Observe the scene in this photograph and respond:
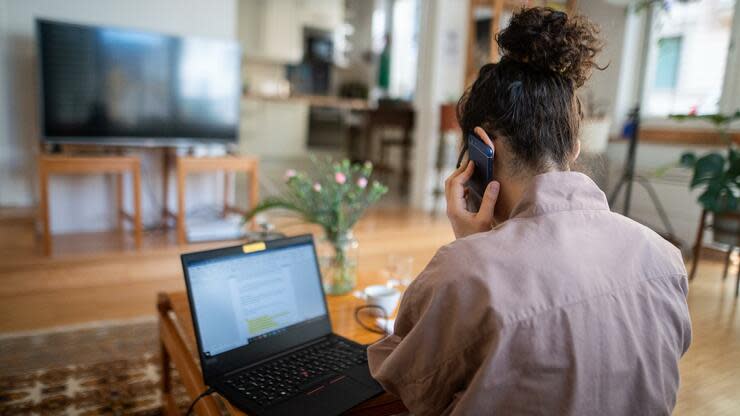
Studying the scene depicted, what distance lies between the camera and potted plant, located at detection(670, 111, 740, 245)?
68.5 inches

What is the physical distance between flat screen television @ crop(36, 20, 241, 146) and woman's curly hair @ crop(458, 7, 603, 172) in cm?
285

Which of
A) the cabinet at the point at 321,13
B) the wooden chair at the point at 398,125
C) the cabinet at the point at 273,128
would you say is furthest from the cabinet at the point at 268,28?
the wooden chair at the point at 398,125

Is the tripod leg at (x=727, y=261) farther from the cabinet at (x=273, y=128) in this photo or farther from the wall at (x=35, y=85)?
the cabinet at (x=273, y=128)

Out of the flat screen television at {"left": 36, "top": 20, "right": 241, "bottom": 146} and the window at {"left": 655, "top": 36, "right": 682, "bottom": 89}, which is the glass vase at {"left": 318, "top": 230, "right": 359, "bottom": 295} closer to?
the window at {"left": 655, "top": 36, "right": 682, "bottom": 89}

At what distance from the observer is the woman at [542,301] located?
1.84 ft

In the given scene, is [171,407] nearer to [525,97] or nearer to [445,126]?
[525,97]

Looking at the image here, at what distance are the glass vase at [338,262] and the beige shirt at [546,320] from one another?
808mm


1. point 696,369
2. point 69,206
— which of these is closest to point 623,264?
point 696,369

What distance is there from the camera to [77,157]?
2.79 metres

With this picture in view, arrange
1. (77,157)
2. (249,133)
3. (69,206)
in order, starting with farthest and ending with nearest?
(249,133), (69,206), (77,157)

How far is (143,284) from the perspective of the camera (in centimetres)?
255

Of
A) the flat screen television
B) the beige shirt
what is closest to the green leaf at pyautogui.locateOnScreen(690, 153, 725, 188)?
the beige shirt

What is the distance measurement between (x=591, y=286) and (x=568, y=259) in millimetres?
40

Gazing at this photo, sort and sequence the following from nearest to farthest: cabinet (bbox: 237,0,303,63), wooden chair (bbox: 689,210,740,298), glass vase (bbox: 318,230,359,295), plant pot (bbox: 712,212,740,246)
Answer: wooden chair (bbox: 689,210,740,298), glass vase (bbox: 318,230,359,295), plant pot (bbox: 712,212,740,246), cabinet (bbox: 237,0,303,63)
